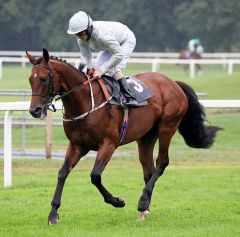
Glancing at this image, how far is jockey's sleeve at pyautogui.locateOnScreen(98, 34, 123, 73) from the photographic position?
9.26m

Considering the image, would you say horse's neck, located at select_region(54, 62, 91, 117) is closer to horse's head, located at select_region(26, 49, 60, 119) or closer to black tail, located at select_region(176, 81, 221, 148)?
horse's head, located at select_region(26, 49, 60, 119)

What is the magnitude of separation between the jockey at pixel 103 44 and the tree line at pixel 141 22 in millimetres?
42463

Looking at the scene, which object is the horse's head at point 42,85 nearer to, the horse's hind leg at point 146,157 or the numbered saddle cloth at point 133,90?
the numbered saddle cloth at point 133,90

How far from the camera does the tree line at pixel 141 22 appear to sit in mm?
52125

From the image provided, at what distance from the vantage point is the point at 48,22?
177 feet

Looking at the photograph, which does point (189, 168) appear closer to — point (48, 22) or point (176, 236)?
point (176, 236)

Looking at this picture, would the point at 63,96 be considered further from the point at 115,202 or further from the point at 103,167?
the point at 115,202

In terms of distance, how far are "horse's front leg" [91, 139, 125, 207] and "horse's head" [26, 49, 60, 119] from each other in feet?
2.41

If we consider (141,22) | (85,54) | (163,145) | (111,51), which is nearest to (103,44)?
(111,51)

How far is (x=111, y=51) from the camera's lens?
936 centimetres

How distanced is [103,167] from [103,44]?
4.19 ft

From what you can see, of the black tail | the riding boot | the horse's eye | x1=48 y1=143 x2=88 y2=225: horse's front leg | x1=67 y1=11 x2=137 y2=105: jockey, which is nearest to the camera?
the horse's eye

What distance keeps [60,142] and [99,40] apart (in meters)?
10.1

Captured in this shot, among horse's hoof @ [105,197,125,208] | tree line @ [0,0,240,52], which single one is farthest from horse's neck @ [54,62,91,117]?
tree line @ [0,0,240,52]
